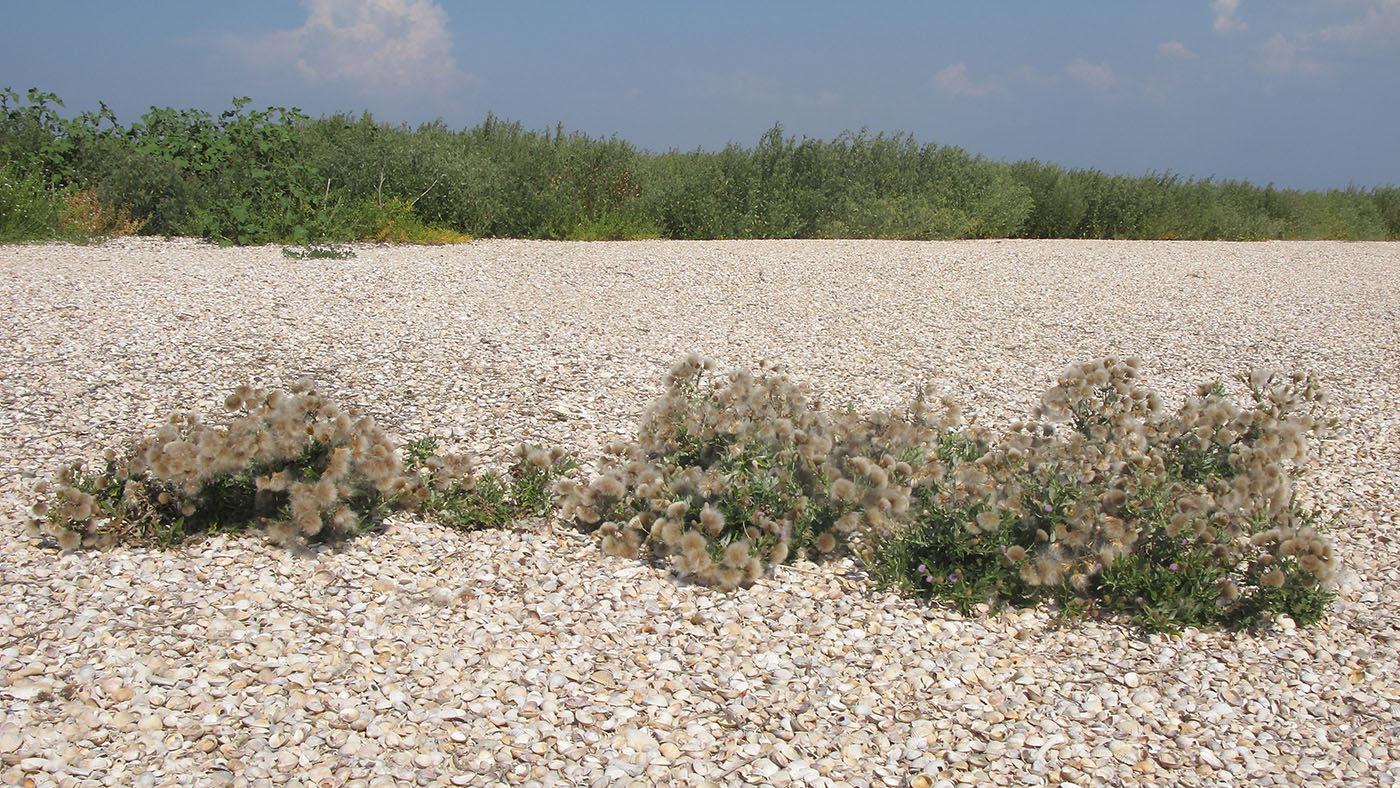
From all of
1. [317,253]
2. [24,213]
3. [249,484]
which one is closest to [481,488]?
[249,484]


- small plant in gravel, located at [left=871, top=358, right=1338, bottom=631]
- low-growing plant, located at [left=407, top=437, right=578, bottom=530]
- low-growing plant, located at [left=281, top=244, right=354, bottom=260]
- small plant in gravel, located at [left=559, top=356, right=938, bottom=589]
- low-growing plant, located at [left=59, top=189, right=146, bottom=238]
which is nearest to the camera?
small plant in gravel, located at [left=871, top=358, right=1338, bottom=631]

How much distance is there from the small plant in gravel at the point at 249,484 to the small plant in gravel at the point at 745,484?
1.71ft

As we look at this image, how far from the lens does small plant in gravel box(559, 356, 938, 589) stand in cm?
327

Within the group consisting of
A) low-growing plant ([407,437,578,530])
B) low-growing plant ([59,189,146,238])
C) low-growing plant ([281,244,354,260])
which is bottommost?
low-growing plant ([407,437,578,530])

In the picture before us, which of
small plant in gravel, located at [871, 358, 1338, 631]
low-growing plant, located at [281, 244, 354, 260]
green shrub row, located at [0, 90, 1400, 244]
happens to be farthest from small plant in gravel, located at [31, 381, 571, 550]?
green shrub row, located at [0, 90, 1400, 244]

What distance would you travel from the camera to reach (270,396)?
327 cm

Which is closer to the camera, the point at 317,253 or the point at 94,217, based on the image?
Answer: the point at 317,253

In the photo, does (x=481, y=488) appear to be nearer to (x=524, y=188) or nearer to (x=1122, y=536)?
(x=1122, y=536)

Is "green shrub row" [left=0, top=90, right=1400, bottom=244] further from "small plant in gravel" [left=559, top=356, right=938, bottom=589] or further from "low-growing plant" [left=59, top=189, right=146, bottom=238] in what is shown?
"small plant in gravel" [left=559, top=356, right=938, bottom=589]

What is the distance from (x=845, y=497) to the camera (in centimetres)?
338

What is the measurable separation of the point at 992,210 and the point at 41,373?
11835 millimetres

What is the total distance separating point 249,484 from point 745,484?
65.4 inches

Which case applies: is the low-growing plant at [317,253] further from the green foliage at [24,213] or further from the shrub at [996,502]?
the shrub at [996,502]

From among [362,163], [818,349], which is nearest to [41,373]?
[818,349]
